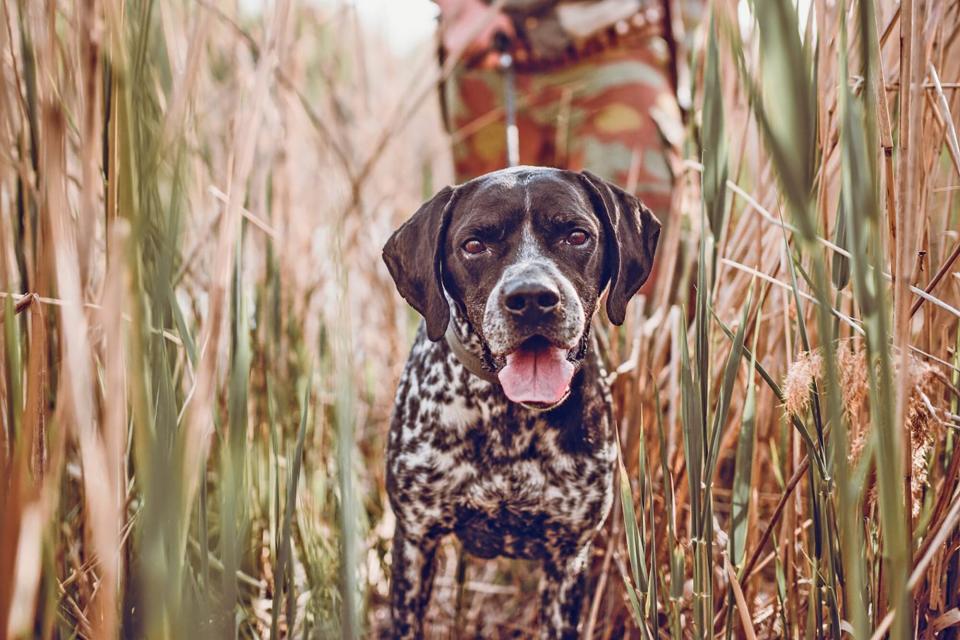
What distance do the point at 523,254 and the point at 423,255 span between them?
0.78ft

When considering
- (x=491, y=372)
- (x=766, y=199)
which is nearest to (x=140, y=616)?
(x=491, y=372)

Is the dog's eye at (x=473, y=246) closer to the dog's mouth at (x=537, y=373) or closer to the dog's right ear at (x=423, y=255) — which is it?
the dog's right ear at (x=423, y=255)

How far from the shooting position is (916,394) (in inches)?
55.3

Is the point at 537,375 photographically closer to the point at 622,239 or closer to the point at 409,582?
the point at 622,239

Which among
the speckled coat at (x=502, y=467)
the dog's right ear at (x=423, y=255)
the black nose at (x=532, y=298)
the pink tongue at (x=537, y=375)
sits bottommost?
the speckled coat at (x=502, y=467)

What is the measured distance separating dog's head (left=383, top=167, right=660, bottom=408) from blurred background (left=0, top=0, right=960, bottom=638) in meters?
0.20

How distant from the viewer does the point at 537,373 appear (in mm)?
1709

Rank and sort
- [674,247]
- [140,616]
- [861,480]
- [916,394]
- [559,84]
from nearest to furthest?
[861,480] → [916,394] → [140,616] → [674,247] → [559,84]

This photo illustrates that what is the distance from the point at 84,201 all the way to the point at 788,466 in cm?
157

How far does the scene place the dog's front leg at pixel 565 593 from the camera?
6.96 feet

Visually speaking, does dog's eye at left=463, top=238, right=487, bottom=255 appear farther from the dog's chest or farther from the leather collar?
the dog's chest

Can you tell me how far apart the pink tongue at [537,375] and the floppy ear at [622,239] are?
0.17 m

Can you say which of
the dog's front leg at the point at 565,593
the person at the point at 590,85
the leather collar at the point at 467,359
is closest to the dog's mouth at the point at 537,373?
the leather collar at the point at 467,359

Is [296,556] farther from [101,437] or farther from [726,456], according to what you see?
[726,456]
